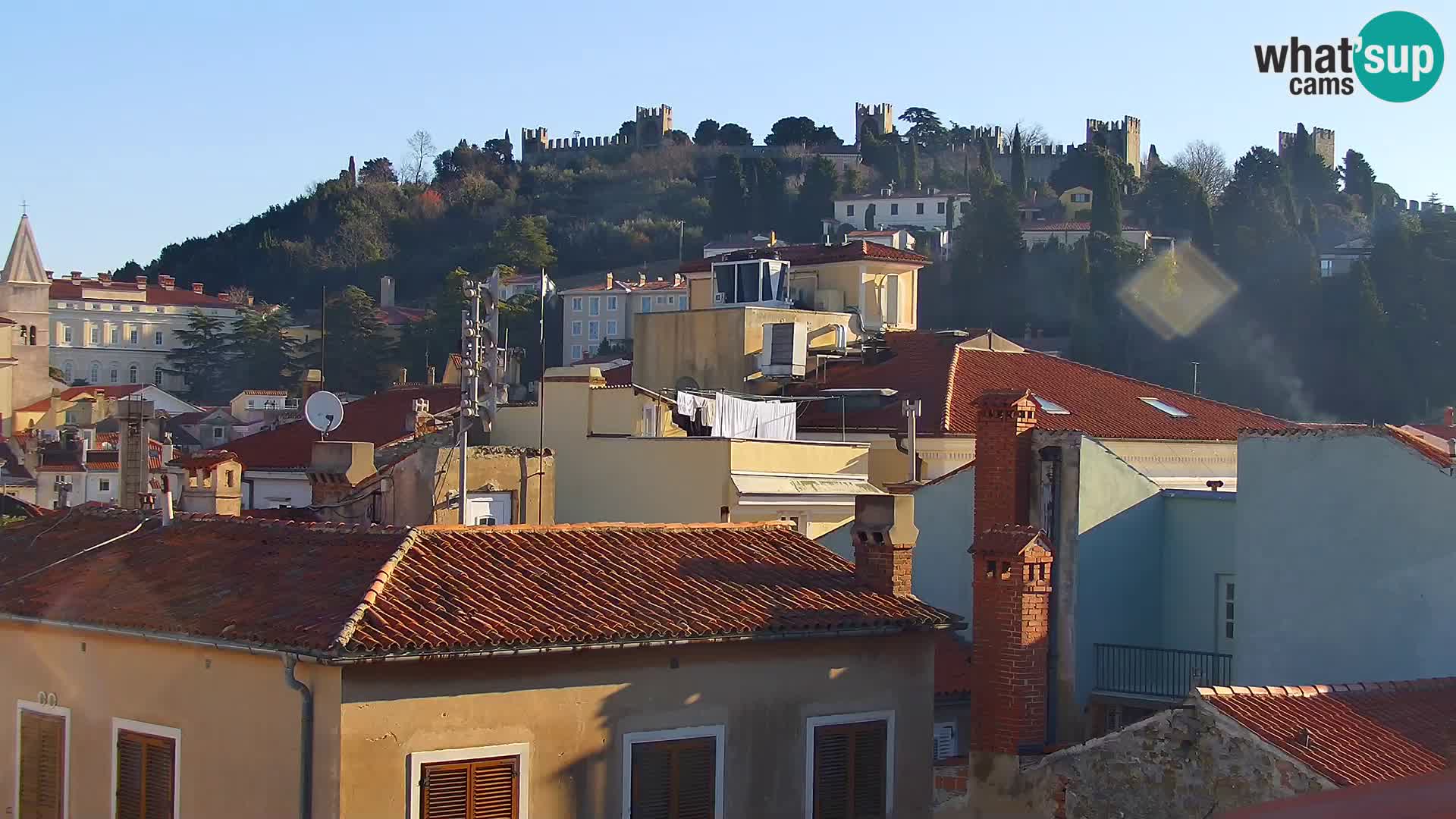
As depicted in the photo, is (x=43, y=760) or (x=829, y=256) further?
(x=829, y=256)

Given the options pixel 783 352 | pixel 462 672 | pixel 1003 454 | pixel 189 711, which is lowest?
pixel 189 711

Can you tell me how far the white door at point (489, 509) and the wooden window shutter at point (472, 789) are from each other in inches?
329

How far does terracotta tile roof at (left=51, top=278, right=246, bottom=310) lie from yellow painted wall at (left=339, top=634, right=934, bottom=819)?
9672 centimetres

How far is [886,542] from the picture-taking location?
14.3 metres

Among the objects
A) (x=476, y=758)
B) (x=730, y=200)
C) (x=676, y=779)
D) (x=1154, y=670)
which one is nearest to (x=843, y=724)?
(x=676, y=779)

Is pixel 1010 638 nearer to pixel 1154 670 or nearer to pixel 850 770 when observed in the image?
pixel 850 770

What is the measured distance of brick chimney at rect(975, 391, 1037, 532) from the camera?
14.9 metres

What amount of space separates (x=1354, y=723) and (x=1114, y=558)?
4.31 meters

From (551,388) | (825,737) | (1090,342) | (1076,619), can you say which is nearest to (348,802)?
(825,737)

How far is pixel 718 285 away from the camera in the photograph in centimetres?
3909

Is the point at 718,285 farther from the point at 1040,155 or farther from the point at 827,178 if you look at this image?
the point at 1040,155

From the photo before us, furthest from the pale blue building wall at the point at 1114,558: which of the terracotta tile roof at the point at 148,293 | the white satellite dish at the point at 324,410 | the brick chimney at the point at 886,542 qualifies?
the terracotta tile roof at the point at 148,293

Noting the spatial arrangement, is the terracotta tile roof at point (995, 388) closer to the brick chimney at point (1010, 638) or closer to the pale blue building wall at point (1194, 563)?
the pale blue building wall at point (1194, 563)

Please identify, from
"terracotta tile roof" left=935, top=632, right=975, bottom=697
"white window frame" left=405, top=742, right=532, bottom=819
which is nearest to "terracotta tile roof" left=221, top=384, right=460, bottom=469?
"terracotta tile roof" left=935, top=632, right=975, bottom=697
